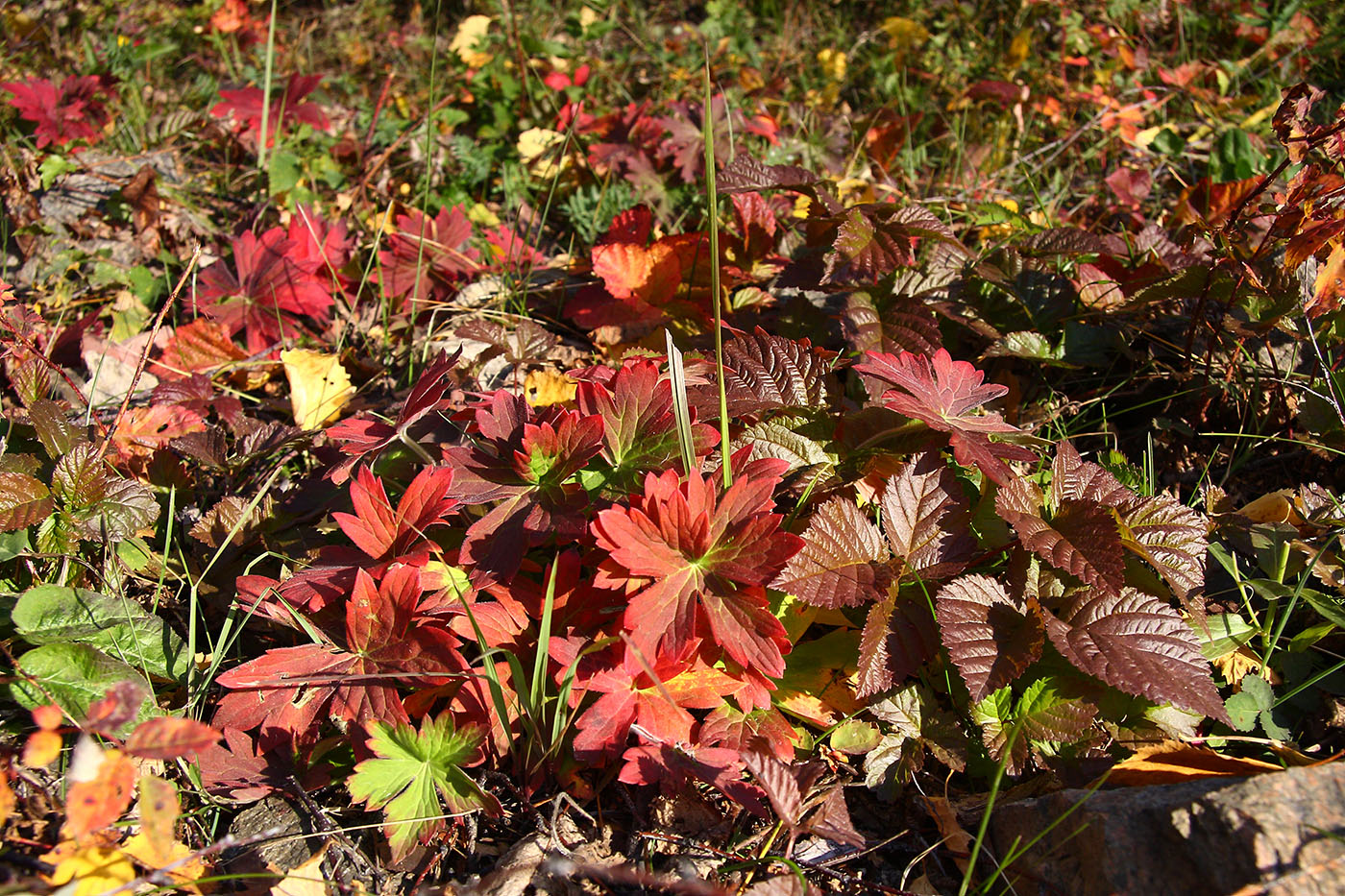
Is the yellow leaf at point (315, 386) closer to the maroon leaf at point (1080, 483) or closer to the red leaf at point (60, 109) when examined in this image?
the red leaf at point (60, 109)

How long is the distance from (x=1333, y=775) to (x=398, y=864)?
1507mm

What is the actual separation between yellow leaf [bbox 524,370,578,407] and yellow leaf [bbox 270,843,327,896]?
3.61 feet

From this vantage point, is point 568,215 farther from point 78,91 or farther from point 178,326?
point 78,91

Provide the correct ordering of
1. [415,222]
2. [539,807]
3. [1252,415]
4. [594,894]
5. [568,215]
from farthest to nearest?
[568,215] → [415,222] → [1252,415] → [539,807] → [594,894]

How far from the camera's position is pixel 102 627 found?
1.72 metres

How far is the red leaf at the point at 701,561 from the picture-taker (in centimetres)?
148

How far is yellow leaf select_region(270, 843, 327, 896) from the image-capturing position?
4.66ft

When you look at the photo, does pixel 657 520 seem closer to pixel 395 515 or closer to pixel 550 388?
pixel 395 515

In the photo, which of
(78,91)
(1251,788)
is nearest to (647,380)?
(1251,788)

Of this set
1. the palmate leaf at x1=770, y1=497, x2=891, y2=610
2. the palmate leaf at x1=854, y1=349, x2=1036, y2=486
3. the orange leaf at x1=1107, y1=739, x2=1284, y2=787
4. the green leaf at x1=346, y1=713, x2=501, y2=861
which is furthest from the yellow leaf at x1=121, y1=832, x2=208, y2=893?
the orange leaf at x1=1107, y1=739, x2=1284, y2=787

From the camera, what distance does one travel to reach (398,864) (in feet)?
4.96

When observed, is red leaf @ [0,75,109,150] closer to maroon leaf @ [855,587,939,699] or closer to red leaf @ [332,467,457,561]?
red leaf @ [332,467,457,561]

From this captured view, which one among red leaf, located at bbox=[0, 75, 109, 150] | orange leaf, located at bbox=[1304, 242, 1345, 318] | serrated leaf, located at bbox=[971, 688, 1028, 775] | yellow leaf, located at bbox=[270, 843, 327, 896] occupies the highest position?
red leaf, located at bbox=[0, 75, 109, 150]

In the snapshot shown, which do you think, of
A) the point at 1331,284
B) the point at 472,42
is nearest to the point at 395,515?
the point at 1331,284
